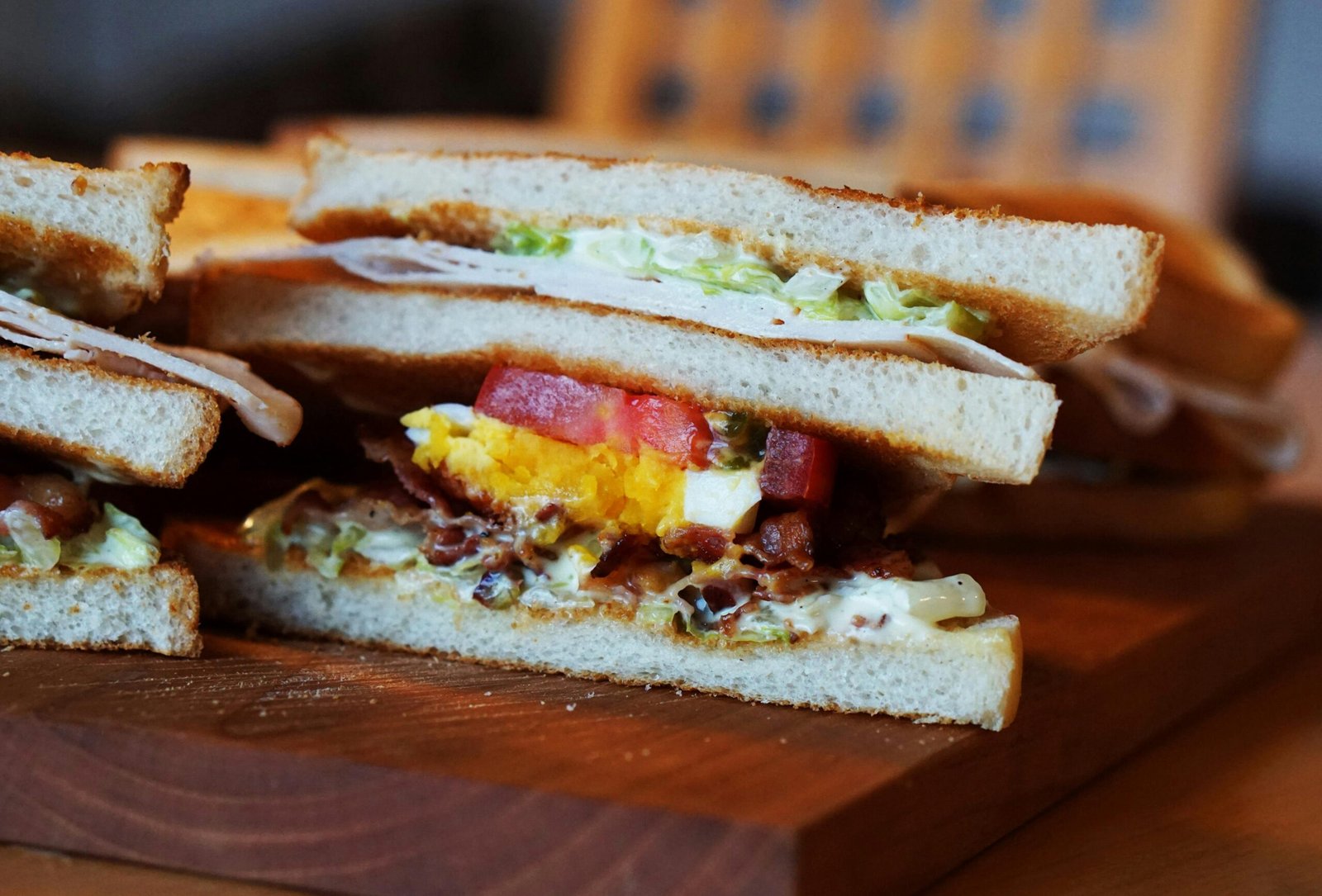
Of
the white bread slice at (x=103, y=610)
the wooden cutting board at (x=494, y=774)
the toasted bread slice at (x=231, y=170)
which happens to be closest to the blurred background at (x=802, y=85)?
the toasted bread slice at (x=231, y=170)

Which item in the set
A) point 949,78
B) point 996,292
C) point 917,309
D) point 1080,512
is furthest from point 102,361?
point 949,78

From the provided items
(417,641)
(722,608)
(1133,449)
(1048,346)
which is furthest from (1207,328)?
(417,641)

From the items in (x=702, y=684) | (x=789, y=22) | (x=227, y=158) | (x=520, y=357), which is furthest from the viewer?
(x=789, y=22)

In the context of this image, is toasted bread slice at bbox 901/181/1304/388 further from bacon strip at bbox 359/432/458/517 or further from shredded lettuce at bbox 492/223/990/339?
bacon strip at bbox 359/432/458/517

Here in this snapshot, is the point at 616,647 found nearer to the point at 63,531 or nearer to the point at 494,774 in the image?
the point at 494,774

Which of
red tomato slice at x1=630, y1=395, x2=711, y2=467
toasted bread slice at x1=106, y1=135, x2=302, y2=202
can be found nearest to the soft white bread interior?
toasted bread slice at x1=106, y1=135, x2=302, y2=202

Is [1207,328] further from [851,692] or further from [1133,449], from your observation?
[851,692]

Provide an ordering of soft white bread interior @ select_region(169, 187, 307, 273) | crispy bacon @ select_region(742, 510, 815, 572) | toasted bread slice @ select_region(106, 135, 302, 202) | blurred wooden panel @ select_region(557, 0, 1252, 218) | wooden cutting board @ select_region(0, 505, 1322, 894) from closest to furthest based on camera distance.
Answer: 1. wooden cutting board @ select_region(0, 505, 1322, 894)
2. crispy bacon @ select_region(742, 510, 815, 572)
3. soft white bread interior @ select_region(169, 187, 307, 273)
4. toasted bread slice @ select_region(106, 135, 302, 202)
5. blurred wooden panel @ select_region(557, 0, 1252, 218)
